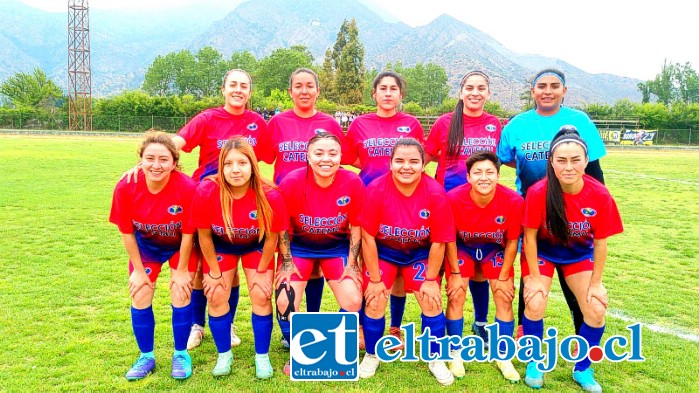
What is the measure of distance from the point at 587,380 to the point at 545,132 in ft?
6.01

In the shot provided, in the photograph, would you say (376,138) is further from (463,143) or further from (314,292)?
(314,292)

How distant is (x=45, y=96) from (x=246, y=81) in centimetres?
5673

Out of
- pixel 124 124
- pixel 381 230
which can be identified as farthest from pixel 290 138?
pixel 124 124

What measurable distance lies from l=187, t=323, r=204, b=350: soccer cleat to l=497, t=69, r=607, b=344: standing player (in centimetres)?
297

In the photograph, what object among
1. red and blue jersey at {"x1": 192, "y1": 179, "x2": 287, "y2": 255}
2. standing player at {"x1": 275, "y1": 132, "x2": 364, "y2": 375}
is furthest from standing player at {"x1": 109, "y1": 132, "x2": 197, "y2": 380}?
standing player at {"x1": 275, "y1": 132, "x2": 364, "y2": 375}

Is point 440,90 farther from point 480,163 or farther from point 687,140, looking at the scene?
point 480,163

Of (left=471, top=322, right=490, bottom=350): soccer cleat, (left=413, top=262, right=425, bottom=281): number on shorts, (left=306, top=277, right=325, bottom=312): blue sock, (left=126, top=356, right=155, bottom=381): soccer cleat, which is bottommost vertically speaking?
(left=126, top=356, right=155, bottom=381): soccer cleat

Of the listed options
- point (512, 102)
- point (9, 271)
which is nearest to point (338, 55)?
point (9, 271)

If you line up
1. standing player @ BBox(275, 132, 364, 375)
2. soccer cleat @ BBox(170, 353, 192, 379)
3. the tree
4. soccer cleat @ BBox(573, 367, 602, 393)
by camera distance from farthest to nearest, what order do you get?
the tree, standing player @ BBox(275, 132, 364, 375), soccer cleat @ BBox(170, 353, 192, 379), soccer cleat @ BBox(573, 367, 602, 393)

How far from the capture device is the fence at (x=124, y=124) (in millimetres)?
37719

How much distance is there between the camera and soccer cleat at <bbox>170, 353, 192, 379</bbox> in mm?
3383

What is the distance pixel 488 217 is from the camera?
3.57m

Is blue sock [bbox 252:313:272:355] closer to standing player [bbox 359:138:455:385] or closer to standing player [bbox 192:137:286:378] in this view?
standing player [bbox 192:137:286:378]

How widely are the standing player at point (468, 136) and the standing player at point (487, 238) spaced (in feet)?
0.77
